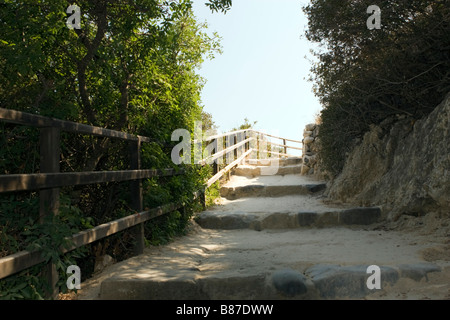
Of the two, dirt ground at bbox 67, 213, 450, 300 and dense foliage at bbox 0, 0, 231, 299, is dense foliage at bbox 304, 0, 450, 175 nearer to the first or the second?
dirt ground at bbox 67, 213, 450, 300

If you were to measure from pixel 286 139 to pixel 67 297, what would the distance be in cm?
1605

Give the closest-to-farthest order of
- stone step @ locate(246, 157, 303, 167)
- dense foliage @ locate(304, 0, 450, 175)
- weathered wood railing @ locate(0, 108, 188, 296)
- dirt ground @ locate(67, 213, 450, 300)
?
weathered wood railing @ locate(0, 108, 188, 296), dirt ground @ locate(67, 213, 450, 300), dense foliage @ locate(304, 0, 450, 175), stone step @ locate(246, 157, 303, 167)

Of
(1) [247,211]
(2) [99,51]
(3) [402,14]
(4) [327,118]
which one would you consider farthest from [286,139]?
(2) [99,51]

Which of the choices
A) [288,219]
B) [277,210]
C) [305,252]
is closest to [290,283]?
[305,252]

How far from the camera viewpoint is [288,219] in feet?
19.8

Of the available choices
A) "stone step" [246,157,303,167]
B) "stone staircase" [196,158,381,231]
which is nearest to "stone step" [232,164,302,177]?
"stone staircase" [196,158,381,231]

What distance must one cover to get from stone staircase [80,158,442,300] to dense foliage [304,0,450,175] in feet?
5.60

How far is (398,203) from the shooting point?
217 inches

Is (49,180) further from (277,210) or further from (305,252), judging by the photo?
(277,210)

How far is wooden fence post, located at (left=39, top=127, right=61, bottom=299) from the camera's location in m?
2.83

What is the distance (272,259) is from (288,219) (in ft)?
7.08

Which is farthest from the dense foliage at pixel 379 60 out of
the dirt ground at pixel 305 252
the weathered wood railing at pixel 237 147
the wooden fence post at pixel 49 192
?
the wooden fence post at pixel 49 192

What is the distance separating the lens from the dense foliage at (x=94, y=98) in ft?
9.77

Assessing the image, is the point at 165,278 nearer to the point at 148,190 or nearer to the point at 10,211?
the point at 10,211
